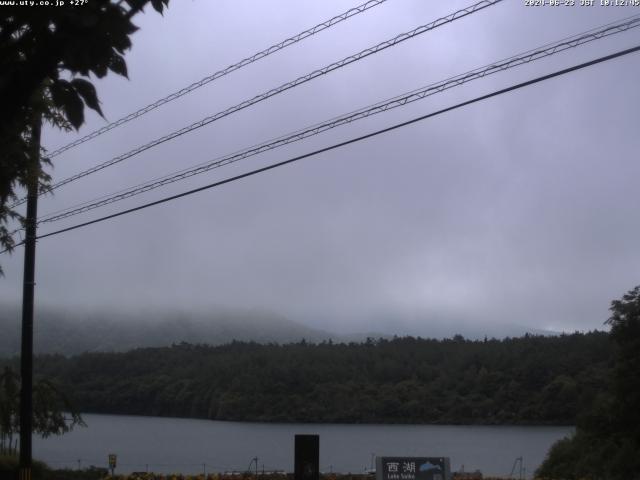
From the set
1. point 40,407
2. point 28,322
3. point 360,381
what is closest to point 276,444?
point 360,381

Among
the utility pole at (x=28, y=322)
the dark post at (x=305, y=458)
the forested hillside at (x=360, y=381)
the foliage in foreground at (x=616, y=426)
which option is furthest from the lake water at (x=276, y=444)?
the dark post at (x=305, y=458)

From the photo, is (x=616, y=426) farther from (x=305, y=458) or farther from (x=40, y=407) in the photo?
(x=40, y=407)

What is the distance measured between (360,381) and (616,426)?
26.4 metres

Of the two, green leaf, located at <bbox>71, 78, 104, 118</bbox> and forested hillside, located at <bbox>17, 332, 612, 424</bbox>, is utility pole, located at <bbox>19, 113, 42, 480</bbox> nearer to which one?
green leaf, located at <bbox>71, 78, 104, 118</bbox>

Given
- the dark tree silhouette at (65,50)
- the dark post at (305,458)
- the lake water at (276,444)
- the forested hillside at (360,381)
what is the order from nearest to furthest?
the dark tree silhouette at (65,50), the dark post at (305,458), the lake water at (276,444), the forested hillside at (360,381)

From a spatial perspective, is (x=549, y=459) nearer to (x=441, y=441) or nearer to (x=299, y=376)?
(x=441, y=441)

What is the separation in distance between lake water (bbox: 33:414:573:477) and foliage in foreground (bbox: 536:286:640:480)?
5279mm

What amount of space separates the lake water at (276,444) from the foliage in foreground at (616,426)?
5279 millimetres

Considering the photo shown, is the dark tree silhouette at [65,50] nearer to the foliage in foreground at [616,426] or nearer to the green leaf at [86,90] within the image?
the green leaf at [86,90]

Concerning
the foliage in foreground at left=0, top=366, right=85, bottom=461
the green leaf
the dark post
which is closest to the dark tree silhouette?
the green leaf

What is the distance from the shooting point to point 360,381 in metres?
54.0

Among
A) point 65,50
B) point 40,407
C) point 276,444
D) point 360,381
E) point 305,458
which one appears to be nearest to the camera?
point 65,50

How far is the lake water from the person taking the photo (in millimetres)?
37719

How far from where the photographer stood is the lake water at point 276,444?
37719mm
